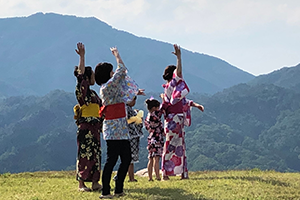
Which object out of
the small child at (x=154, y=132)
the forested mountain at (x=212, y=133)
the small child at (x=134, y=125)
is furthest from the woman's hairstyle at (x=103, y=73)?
the forested mountain at (x=212, y=133)

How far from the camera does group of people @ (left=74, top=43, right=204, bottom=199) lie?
703 centimetres

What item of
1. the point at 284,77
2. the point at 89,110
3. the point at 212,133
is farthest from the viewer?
the point at 284,77

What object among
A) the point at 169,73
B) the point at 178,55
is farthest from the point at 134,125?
the point at 178,55

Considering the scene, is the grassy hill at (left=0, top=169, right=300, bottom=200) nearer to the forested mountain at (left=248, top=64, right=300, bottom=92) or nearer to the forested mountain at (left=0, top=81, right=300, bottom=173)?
the forested mountain at (left=0, top=81, right=300, bottom=173)

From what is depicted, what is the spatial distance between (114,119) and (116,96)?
1.35ft

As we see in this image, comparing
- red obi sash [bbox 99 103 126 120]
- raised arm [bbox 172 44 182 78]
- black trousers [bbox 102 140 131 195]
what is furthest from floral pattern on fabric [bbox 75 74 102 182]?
raised arm [bbox 172 44 182 78]

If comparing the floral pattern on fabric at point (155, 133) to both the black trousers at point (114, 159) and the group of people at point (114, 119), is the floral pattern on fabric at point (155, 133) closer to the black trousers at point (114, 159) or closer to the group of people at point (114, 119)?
the group of people at point (114, 119)

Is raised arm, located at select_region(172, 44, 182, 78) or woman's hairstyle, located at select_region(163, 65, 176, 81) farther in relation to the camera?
woman's hairstyle, located at select_region(163, 65, 176, 81)

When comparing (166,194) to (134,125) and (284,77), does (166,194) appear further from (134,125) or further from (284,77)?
(284,77)

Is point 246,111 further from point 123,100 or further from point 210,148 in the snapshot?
point 123,100

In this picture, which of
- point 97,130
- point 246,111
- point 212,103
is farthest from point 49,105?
point 97,130

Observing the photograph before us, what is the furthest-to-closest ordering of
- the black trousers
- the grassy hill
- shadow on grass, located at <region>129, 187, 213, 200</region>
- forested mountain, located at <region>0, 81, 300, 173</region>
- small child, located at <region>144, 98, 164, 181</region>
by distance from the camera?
forested mountain, located at <region>0, 81, 300, 173</region> → small child, located at <region>144, 98, 164, 181</region> → the grassy hill → shadow on grass, located at <region>129, 187, 213, 200</region> → the black trousers

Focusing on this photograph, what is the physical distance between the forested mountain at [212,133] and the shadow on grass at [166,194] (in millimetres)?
74048

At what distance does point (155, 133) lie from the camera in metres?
10.7
